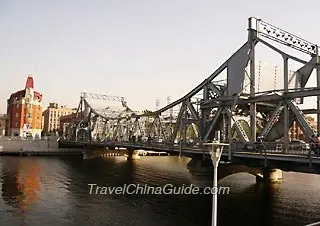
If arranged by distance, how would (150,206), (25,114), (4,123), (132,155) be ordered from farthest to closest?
(4,123)
(25,114)
(132,155)
(150,206)

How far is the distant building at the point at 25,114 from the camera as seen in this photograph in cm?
14465

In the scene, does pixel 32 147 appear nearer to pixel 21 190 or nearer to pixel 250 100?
pixel 21 190

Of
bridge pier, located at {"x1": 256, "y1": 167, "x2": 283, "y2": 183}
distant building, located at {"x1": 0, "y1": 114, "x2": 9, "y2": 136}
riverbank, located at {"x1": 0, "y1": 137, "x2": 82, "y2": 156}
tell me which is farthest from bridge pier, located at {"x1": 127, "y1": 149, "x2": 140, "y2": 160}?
distant building, located at {"x1": 0, "y1": 114, "x2": 9, "y2": 136}

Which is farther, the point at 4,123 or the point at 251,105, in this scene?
the point at 4,123

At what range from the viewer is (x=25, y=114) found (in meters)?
146

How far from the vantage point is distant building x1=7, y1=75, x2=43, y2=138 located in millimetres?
144650

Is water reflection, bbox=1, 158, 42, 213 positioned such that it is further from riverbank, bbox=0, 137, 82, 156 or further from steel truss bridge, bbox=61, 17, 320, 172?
riverbank, bbox=0, 137, 82, 156

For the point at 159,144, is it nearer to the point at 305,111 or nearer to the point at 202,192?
the point at 202,192

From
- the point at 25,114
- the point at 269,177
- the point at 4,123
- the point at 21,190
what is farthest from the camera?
the point at 4,123

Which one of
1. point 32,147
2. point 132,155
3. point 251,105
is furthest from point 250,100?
point 32,147

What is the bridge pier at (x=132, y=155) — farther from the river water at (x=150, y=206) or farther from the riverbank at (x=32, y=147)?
the river water at (x=150, y=206)

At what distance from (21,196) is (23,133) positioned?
11214cm

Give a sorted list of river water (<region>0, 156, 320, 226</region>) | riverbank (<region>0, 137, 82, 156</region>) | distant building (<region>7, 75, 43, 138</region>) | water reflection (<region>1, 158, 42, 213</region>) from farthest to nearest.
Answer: distant building (<region>7, 75, 43, 138</region>) < riverbank (<region>0, 137, 82, 156</region>) < water reflection (<region>1, 158, 42, 213</region>) < river water (<region>0, 156, 320, 226</region>)

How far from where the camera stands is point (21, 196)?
39.7 m
